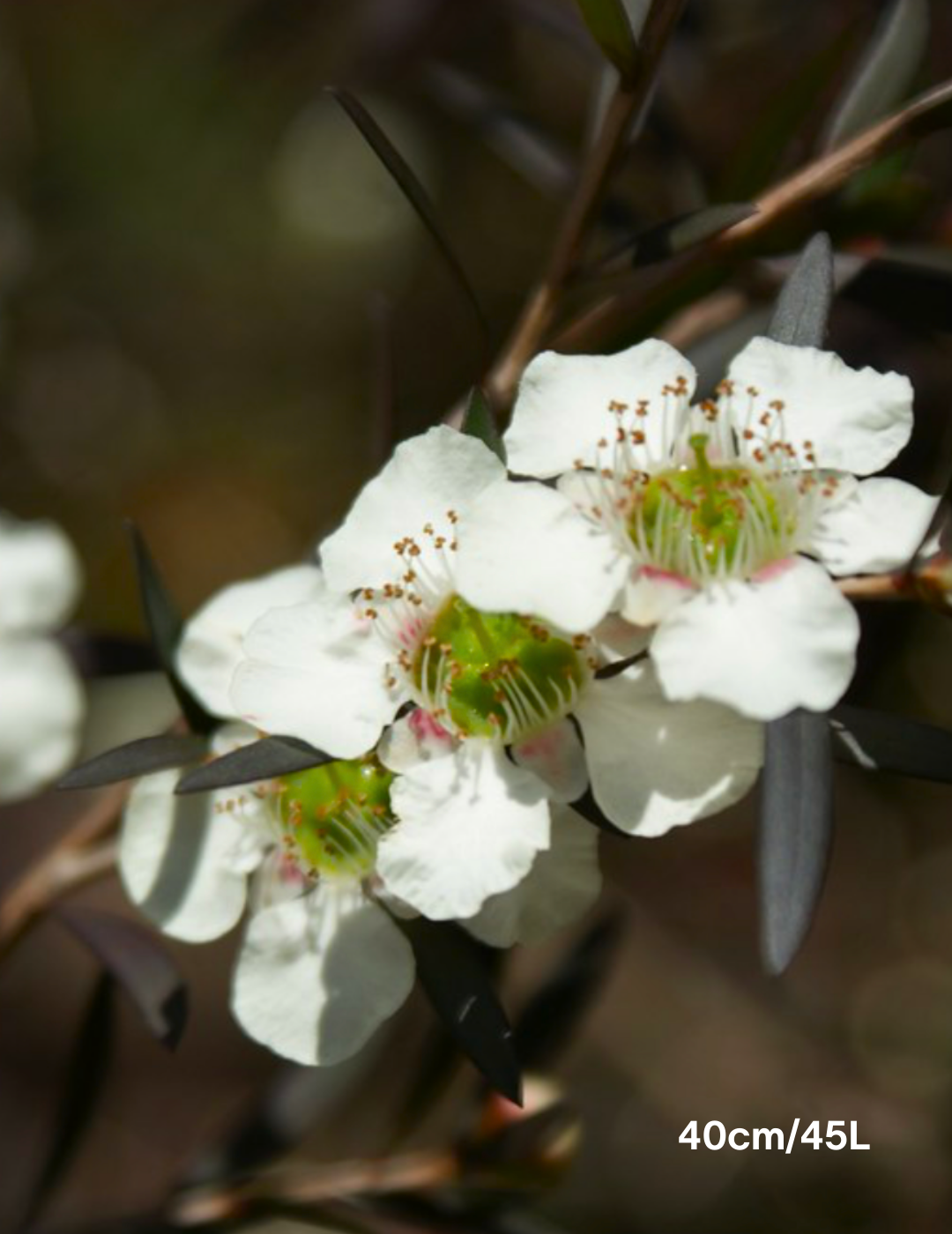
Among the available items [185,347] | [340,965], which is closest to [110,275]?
[185,347]

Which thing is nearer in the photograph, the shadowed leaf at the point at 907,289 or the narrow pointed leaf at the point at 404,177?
the narrow pointed leaf at the point at 404,177

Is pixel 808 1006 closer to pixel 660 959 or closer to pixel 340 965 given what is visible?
pixel 660 959

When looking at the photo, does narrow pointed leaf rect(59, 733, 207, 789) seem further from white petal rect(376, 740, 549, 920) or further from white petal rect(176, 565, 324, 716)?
white petal rect(376, 740, 549, 920)

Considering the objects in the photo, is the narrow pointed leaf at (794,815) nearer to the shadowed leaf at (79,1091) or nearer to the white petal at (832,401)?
the white petal at (832,401)

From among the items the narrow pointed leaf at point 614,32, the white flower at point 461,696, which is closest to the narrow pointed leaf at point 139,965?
the white flower at point 461,696

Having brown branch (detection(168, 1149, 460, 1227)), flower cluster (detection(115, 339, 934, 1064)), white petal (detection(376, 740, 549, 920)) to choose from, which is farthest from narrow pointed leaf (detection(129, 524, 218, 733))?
brown branch (detection(168, 1149, 460, 1227))

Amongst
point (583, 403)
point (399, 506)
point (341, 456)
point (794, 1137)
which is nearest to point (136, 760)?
point (399, 506)
